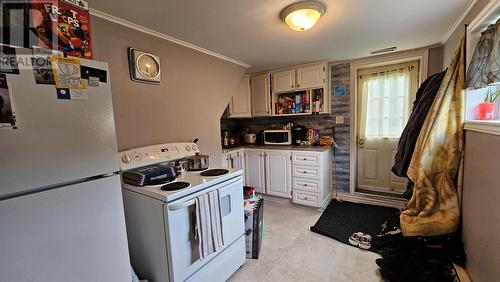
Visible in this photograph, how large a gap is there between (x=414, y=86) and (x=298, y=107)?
1.57 metres

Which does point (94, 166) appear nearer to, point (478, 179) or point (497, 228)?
point (497, 228)

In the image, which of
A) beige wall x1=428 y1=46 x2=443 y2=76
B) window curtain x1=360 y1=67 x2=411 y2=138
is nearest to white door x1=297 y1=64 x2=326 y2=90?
window curtain x1=360 y1=67 x2=411 y2=138

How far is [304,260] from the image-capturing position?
6.58 feet

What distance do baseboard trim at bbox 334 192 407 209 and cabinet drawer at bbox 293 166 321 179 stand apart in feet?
2.54

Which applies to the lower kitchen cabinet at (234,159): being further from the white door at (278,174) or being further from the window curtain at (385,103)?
the window curtain at (385,103)

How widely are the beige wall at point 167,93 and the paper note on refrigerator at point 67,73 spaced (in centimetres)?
82

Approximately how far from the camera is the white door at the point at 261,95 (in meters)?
3.53

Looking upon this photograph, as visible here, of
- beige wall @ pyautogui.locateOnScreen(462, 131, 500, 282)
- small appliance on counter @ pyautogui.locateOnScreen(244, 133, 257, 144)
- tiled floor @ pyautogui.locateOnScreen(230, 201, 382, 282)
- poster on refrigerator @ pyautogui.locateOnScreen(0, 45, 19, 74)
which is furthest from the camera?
small appliance on counter @ pyautogui.locateOnScreen(244, 133, 257, 144)

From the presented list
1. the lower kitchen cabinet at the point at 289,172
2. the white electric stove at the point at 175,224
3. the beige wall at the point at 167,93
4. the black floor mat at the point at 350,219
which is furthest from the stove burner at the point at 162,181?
the black floor mat at the point at 350,219

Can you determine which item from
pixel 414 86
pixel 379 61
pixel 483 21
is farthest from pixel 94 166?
pixel 414 86

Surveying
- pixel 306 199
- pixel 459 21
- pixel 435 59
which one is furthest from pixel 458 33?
pixel 306 199

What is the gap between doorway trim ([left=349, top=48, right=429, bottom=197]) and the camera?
2.65 meters

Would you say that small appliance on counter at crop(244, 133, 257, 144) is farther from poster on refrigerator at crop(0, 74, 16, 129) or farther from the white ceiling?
poster on refrigerator at crop(0, 74, 16, 129)

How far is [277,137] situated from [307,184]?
94cm
